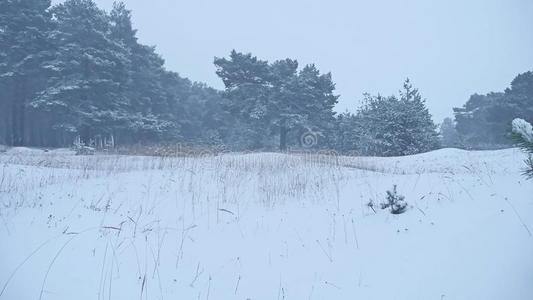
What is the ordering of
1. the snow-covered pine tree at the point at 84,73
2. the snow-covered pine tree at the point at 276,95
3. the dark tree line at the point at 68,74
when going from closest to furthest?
1. the snow-covered pine tree at the point at 84,73
2. the dark tree line at the point at 68,74
3. the snow-covered pine tree at the point at 276,95

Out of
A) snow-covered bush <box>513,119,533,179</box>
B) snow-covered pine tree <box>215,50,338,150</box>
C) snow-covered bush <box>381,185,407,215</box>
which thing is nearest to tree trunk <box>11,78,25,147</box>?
snow-covered pine tree <box>215,50,338,150</box>

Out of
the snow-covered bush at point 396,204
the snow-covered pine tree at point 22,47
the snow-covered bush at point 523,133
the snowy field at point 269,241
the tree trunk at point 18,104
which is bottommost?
the snowy field at point 269,241

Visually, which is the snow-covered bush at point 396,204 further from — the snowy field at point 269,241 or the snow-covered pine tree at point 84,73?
the snow-covered pine tree at point 84,73

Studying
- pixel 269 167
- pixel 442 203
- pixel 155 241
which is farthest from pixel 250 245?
pixel 269 167

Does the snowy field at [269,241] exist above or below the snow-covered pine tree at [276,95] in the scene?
below

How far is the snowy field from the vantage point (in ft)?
10.7

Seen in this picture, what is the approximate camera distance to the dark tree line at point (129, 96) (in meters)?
24.5

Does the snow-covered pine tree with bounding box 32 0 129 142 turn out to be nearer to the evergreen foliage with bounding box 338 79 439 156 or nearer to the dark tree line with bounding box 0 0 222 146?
the dark tree line with bounding box 0 0 222 146

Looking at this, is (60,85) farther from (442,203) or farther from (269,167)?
(442,203)

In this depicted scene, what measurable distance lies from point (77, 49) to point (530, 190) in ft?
93.8

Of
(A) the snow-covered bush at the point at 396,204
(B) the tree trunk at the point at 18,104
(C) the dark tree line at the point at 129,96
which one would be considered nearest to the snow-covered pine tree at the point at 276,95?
(C) the dark tree line at the point at 129,96

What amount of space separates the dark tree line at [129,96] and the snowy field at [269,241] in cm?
1419

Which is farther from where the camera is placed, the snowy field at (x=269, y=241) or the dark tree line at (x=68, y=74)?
the dark tree line at (x=68, y=74)

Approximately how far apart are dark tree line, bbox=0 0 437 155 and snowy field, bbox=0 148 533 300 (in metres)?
14.2
